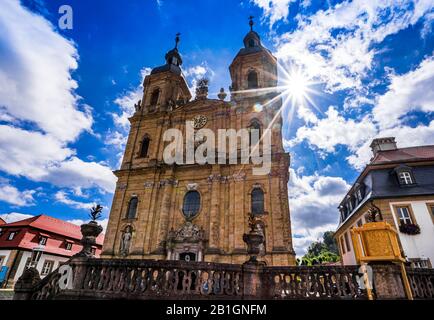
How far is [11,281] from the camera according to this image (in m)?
22.2

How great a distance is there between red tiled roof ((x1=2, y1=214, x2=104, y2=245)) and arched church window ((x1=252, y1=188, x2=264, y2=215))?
24.8m

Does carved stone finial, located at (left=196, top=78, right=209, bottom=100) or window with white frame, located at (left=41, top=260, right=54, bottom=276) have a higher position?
carved stone finial, located at (left=196, top=78, right=209, bottom=100)

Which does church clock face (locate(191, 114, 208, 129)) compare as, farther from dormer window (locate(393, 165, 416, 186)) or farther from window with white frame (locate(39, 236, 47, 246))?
window with white frame (locate(39, 236, 47, 246))

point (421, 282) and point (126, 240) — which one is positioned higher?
point (126, 240)

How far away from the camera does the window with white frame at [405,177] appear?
49.8 feet

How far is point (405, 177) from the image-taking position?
15344mm

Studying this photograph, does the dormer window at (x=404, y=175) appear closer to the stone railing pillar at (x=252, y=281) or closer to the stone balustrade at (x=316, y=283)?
the stone balustrade at (x=316, y=283)

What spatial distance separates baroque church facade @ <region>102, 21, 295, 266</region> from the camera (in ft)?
54.3

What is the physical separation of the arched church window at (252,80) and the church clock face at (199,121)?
549cm

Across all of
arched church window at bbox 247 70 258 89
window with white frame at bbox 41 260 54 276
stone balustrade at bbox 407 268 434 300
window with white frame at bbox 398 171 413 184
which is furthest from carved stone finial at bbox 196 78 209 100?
window with white frame at bbox 41 260 54 276

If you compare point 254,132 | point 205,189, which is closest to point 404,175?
point 254,132

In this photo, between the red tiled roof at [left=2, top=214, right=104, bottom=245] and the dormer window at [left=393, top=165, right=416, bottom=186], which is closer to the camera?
the dormer window at [left=393, top=165, right=416, bottom=186]

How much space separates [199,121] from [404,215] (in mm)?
17203

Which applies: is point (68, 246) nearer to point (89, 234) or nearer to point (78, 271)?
point (89, 234)
